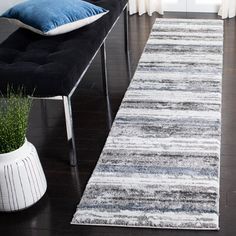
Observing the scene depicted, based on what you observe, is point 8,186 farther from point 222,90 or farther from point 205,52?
point 205,52

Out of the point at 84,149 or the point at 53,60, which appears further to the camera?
the point at 84,149

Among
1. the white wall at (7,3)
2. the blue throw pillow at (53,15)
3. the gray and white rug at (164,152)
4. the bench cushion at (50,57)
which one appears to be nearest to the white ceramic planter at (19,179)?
the gray and white rug at (164,152)

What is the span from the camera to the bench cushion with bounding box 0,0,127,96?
2230 mm

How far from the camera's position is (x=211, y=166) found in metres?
2.31

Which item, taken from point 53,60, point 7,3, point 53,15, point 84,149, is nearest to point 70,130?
point 84,149

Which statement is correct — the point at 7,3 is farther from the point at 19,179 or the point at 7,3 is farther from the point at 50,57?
the point at 19,179

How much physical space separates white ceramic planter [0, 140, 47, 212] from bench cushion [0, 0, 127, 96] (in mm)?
324

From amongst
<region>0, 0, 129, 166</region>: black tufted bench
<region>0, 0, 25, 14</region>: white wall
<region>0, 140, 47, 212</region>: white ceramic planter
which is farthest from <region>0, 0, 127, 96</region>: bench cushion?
<region>0, 0, 25, 14</region>: white wall

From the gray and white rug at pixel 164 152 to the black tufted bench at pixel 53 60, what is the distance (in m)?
0.27

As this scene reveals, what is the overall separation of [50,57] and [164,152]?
2.38 ft

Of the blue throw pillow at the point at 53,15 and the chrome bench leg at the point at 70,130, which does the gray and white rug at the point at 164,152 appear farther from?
the blue throw pillow at the point at 53,15

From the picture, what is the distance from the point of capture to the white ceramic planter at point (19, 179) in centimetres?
199

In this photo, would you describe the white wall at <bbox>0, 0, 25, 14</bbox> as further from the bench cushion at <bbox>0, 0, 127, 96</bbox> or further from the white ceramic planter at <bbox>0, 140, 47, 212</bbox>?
the white ceramic planter at <bbox>0, 140, 47, 212</bbox>

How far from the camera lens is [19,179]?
200cm
